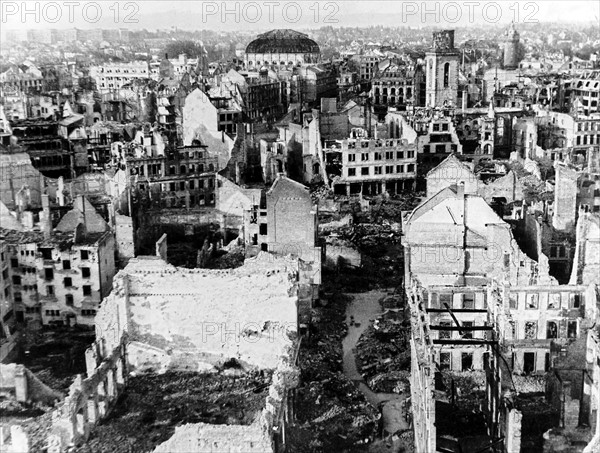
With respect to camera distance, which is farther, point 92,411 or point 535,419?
point 535,419

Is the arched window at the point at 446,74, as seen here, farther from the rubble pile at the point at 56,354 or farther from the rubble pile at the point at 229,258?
the rubble pile at the point at 56,354

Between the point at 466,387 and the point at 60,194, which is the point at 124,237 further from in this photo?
the point at 466,387

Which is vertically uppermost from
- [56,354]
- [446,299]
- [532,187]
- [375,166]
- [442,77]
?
[442,77]

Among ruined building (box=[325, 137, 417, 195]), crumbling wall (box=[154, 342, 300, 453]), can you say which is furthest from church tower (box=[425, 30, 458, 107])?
crumbling wall (box=[154, 342, 300, 453])

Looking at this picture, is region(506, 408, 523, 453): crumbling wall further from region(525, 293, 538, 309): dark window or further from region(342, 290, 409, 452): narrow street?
region(525, 293, 538, 309): dark window

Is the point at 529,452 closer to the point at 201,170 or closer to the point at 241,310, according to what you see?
the point at 241,310

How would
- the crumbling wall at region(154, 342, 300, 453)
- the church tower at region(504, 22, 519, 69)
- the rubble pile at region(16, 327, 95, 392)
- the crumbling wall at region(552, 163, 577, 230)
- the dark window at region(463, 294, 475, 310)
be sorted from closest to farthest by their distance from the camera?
1. the crumbling wall at region(154, 342, 300, 453)
2. the rubble pile at region(16, 327, 95, 392)
3. the dark window at region(463, 294, 475, 310)
4. the crumbling wall at region(552, 163, 577, 230)
5. the church tower at region(504, 22, 519, 69)

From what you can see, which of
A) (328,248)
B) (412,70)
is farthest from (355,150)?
(412,70)

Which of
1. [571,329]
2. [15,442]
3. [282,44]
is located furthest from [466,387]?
[282,44]
